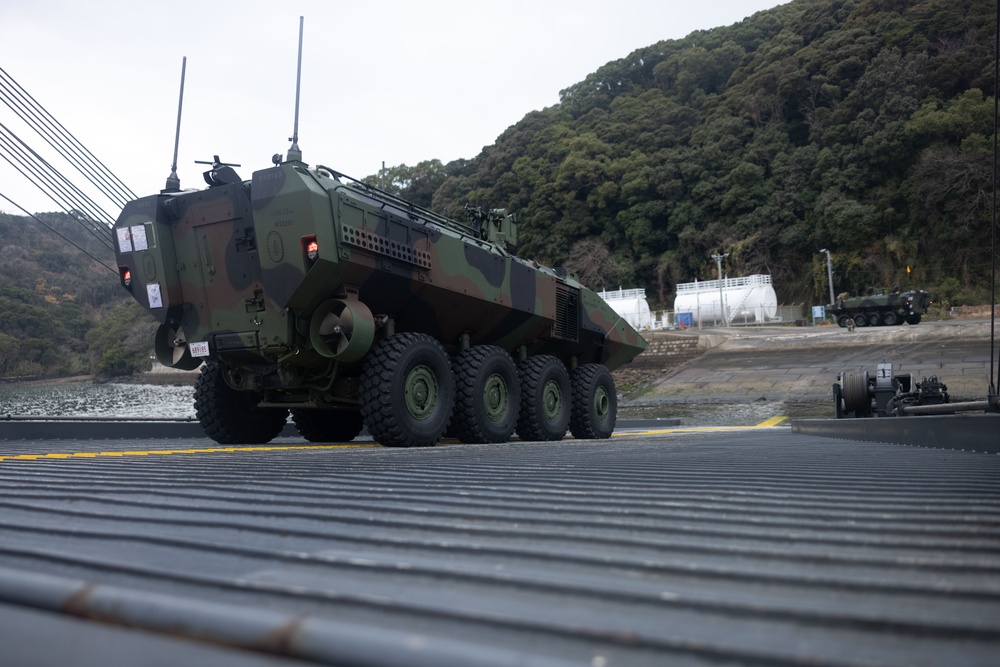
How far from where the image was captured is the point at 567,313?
1042 centimetres

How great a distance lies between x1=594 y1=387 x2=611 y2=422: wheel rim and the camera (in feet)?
35.4

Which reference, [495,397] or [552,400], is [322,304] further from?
[552,400]

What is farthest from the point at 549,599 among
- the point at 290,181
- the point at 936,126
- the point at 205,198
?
the point at 936,126

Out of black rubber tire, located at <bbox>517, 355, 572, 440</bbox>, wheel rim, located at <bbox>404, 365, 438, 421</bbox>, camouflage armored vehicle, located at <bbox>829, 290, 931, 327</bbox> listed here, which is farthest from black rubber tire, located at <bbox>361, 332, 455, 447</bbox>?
camouflage armored vehicle, located at <bbox>829, 290, 931, 327</bbox>

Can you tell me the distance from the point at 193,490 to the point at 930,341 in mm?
31079

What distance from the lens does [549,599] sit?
117 centimetres

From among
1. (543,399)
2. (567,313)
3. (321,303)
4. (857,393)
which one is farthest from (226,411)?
(857,393)

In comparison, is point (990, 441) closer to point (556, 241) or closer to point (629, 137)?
point (556, 241)

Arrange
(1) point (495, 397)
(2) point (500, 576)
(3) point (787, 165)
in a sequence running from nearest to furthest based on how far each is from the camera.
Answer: (2) point (500, 576)
(1) point (495, 397)
(3) point (787, 165)

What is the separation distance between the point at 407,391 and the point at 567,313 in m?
3.85

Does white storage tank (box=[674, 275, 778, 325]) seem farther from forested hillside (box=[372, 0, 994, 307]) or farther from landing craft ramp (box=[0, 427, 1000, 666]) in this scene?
landing craft ramp (box=[0, 427, 1000, 666])

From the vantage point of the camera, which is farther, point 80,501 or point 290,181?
point 290,181

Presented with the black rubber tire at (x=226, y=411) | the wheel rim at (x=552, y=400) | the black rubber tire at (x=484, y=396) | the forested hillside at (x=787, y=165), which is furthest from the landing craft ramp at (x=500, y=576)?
the forested hillside at (x=787, y=165)

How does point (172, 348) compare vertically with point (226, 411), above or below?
above
